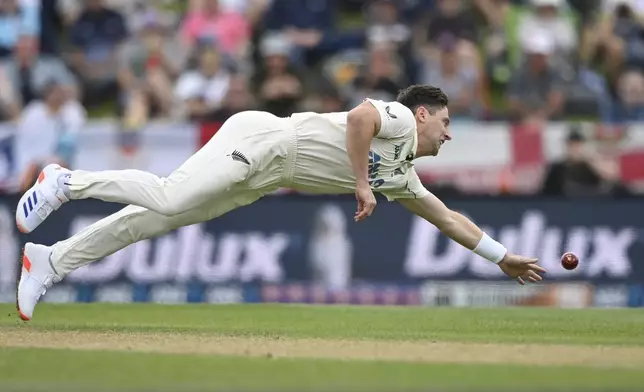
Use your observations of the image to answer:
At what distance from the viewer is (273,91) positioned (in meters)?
17.3

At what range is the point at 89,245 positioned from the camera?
32.3ft

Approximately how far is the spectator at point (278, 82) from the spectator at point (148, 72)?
4.27ft

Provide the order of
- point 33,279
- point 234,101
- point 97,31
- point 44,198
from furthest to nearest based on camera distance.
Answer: point 97,31 < point 234,101 < point 33,279 < point 44,198

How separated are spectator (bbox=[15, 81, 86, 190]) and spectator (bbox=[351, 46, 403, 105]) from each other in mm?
3583

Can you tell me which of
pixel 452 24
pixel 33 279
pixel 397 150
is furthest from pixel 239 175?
pixel 452 24

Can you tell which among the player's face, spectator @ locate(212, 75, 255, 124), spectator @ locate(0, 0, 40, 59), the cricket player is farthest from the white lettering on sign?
spectator @ locate(0, 0, 40, 59)

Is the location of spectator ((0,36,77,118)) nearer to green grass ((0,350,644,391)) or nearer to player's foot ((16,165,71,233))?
player's foot ((16,165,71,233))

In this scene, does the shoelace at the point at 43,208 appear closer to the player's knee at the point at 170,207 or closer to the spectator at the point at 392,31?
the player's knee at the point at 170,207

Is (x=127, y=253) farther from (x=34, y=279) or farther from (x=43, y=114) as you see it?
(x=34, y=279)

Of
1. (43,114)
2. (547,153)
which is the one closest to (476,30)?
(547,153)

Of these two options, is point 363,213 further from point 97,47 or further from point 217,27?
point 97,47

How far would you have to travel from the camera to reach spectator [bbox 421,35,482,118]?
17344 mm

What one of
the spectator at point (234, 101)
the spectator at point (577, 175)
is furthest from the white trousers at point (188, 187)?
the spectator at point (234, 101)

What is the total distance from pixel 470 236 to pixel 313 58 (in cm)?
809
